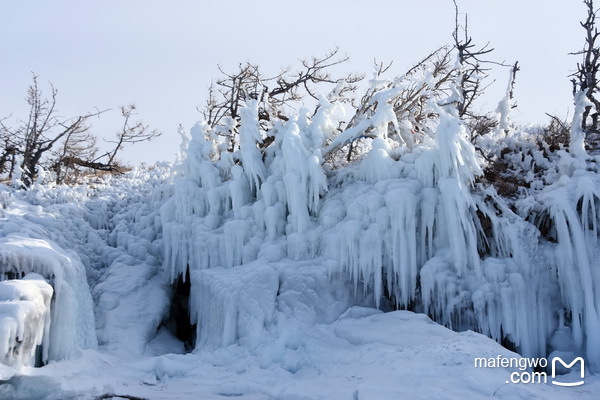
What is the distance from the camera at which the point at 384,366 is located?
6605 millimetres

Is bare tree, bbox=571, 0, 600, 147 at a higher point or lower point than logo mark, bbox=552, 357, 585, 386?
higher

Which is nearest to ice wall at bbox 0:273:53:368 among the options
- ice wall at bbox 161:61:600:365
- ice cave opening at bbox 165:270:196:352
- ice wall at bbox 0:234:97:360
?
ice wall at bbox 0:234:97:360

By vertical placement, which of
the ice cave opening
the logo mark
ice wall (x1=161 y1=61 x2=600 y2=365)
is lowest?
the logo mark

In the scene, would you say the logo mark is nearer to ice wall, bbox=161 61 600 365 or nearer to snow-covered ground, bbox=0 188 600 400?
snow-covered ground, bbox=0 188 600 400

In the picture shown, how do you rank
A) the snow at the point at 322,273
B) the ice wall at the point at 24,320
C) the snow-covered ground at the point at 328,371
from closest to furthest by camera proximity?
the snow-covered ground at the point at 328,371, the ice wall at the point at 24,320, the snow at the point at 322,273

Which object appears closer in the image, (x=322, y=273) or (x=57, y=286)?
(x=57, y=286)

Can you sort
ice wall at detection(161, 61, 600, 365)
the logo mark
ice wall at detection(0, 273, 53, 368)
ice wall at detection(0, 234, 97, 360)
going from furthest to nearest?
ice wall at detection(161, 61, 600, 365) → ice wall at detection(0, 234, 97, 360) → the logo mark → ice wall at detection(0, 273, 53, 368)

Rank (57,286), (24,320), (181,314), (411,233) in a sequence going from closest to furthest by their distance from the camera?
(24,320), (57,286), (411,233), (181,314)

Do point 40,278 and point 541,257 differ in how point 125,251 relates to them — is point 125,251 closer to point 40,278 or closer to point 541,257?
point 40,278

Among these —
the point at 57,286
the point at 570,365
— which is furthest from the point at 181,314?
the point at 570,365

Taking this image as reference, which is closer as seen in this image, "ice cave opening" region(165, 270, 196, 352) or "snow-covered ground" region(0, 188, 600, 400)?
"snow-covered ground" region(0, 188, 600, 400)

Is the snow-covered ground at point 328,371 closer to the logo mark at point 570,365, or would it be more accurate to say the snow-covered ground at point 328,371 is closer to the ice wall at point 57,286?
the logo mark at point 570,365

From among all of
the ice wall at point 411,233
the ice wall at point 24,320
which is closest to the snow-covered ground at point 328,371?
the ice wall at point 24,320

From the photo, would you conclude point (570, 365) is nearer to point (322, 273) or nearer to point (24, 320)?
point (322, 273)
